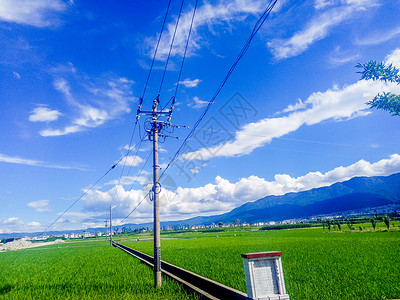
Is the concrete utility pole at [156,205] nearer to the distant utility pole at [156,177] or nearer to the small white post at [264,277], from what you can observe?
the distant utility pole at [156,177]

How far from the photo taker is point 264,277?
505 cm

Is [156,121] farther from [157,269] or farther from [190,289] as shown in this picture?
[190,289]

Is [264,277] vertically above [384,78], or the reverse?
[384,78]

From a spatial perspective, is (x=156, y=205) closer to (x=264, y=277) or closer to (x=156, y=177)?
(x=156, y=177)

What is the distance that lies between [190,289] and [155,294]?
1191 millimetres

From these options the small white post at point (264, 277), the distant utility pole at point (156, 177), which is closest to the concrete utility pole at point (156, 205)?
the distant utility pole at point (156, 177)

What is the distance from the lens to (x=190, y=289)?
8.80 meters

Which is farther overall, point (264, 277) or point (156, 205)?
point (156, 205)

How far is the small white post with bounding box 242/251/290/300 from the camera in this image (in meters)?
4.93

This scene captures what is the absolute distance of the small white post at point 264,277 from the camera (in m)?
4.93

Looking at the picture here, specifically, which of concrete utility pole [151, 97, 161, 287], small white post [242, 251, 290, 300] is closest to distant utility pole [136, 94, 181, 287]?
concrete utility pole [151, 97, 161, 287]

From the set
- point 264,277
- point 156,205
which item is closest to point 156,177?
point 156,205

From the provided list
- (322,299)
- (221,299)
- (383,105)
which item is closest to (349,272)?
(322,299)

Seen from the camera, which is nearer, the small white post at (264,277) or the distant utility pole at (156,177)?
the small white post at (264,277)
